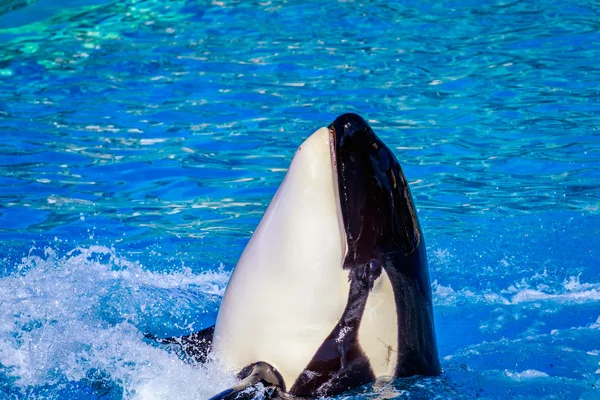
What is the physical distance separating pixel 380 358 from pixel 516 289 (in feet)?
11.0

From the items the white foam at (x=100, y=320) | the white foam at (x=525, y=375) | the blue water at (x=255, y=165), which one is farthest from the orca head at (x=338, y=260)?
the white foam at (x=525, y=375)

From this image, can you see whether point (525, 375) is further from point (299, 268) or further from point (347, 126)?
point (347, 126)

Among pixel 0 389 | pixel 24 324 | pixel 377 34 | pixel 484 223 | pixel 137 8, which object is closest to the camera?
pixel 0 389

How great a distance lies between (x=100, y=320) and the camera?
20.5 ft

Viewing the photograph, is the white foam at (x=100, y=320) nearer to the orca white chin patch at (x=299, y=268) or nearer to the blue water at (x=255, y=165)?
the blue water at (x=255, y=165)

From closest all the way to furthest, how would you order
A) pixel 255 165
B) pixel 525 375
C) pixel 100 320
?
pixel 525 375
pixel 100 320
pixel 255 165

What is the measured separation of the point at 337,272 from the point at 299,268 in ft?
0.62

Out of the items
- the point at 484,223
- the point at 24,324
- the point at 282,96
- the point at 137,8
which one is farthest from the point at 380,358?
the point at 137,8

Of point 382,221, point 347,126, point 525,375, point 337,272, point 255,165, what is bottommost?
point 525,375

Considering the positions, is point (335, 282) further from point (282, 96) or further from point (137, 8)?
point (137, 8)

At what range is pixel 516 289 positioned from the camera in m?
7.59

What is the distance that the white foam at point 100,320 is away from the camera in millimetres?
5121

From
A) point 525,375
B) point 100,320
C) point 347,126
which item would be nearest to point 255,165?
point 100,320

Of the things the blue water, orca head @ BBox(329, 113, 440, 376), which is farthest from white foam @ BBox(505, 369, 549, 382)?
orca head @ BBox(329, 113, 440, 376)
